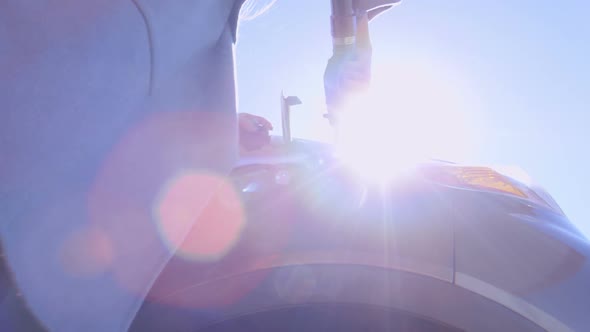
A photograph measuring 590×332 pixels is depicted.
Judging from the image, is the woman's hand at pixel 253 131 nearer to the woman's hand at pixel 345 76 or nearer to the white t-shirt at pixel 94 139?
the woman's hand at pixel 345 76

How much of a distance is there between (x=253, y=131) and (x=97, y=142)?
996 millimetres

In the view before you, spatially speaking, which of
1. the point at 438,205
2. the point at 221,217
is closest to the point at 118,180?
the point at 221,217

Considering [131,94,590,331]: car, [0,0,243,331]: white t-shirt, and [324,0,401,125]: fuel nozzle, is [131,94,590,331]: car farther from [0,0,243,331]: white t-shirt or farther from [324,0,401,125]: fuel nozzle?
[324,0,401,125]: fuel nozzle

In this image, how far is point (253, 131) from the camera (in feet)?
5.72

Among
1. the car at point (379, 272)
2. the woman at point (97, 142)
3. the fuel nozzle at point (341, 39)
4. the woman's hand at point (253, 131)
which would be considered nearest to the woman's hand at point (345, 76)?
the fuel nozzle at point (341, 39)

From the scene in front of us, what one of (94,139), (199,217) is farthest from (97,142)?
(199,217)

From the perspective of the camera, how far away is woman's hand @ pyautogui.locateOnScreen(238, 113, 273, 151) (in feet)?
5.69

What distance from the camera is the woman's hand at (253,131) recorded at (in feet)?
5.69

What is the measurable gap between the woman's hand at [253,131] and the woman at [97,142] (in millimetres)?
585

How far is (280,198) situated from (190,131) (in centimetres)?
38

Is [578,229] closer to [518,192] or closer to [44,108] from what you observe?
[518,192]

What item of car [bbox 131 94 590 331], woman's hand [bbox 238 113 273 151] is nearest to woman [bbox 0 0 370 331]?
car [bbox 131 94 590 331]

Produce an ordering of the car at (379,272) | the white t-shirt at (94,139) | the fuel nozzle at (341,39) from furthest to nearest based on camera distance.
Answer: the fuel nozzle at (341,39)
the car at (379,272)
the white t-shirt at (94,139)

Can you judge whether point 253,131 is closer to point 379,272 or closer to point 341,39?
point 341,39
